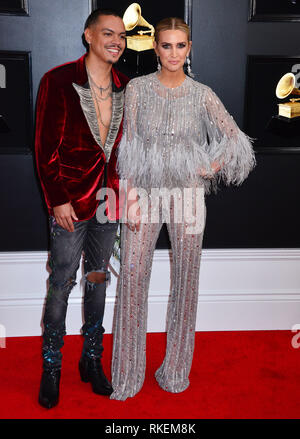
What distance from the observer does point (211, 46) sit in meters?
3.06

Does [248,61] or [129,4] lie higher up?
[129,4]

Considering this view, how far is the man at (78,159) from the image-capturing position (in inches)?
91.5

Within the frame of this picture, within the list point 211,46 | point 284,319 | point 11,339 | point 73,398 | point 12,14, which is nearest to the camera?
point 73,398

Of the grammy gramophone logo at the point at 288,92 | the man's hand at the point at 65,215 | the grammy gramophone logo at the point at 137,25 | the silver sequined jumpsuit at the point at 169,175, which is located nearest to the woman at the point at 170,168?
the silver sequined jumpsuit at the point at 169,175

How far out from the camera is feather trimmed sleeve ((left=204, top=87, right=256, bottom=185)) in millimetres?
2434

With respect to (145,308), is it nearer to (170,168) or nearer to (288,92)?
(170,168)

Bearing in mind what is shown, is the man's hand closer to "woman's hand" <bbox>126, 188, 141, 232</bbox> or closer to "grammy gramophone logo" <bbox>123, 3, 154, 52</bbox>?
"woman's hand" <bbox>126, 188, 141, 232</bbox>

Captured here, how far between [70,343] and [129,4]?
211 cm

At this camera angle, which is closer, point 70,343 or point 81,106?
→ point 81,106

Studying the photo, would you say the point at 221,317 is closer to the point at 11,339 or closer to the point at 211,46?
the point at 11,339

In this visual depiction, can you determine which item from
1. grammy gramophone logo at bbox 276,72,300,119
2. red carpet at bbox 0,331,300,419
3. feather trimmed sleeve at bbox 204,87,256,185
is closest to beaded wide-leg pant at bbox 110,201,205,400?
red carpet at bbox 0,331,300,419


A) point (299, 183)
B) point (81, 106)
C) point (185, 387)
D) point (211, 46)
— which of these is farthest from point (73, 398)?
point (211, 46)

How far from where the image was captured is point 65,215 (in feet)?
7.86
